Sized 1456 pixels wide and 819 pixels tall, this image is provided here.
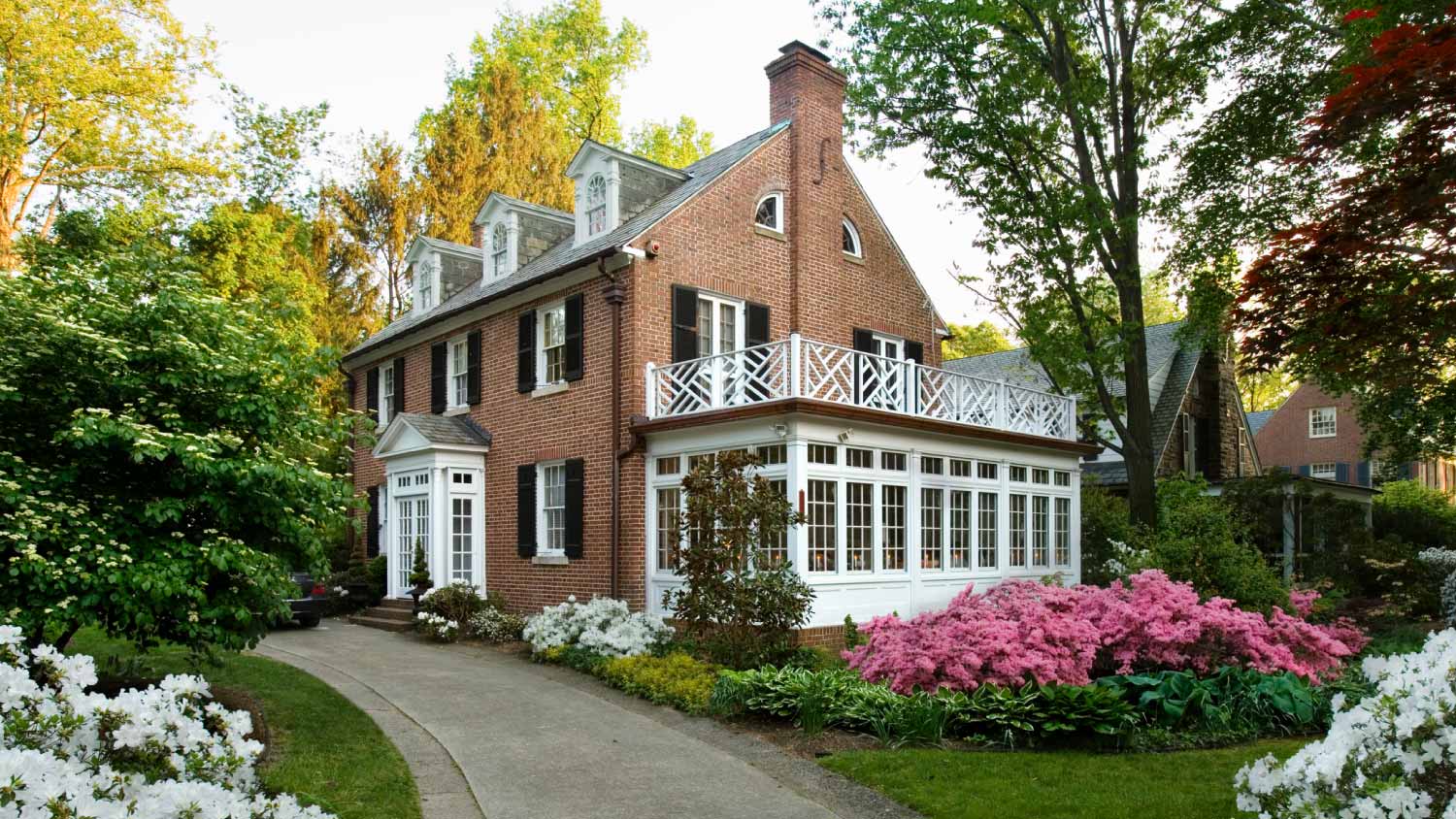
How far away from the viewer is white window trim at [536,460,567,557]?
16.3 meters

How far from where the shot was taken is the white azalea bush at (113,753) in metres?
2.34

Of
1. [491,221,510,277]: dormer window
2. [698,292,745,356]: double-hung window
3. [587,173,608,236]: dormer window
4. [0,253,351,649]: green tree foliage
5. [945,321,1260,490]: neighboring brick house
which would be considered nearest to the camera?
[0,253,351,649]: green tree foliage

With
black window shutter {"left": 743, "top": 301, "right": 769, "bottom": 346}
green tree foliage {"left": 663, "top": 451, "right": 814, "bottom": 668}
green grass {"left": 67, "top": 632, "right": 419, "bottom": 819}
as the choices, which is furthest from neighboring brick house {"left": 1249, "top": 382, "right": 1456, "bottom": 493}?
green grass {"left": 67, "top": 632, "right": 419, "bottom": 819}

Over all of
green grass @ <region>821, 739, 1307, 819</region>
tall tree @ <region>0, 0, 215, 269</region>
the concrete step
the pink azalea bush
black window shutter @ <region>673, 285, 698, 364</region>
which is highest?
tall tree @ <region>0, 0, 215, 269</region>

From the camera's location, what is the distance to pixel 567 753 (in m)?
8.24

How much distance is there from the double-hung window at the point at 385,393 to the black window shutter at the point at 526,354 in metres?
6.01

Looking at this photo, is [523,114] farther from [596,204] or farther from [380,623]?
[380,623]

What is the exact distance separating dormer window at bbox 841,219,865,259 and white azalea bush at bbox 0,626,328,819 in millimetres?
16054

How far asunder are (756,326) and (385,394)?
398 inches

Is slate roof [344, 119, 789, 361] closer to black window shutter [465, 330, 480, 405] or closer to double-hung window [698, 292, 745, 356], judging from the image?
black window shutter [465, 330, 480, 405]

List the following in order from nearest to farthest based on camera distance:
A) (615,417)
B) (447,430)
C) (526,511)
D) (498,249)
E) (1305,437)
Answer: (615,417), (526,511), (447,430), (498,249), (1305,437)

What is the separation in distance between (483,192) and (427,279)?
857cm

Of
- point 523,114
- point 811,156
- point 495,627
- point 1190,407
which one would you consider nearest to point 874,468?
point 495,627

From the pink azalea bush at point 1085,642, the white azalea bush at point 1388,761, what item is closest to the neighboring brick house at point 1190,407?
the pink azalea bush at point 1085,642
